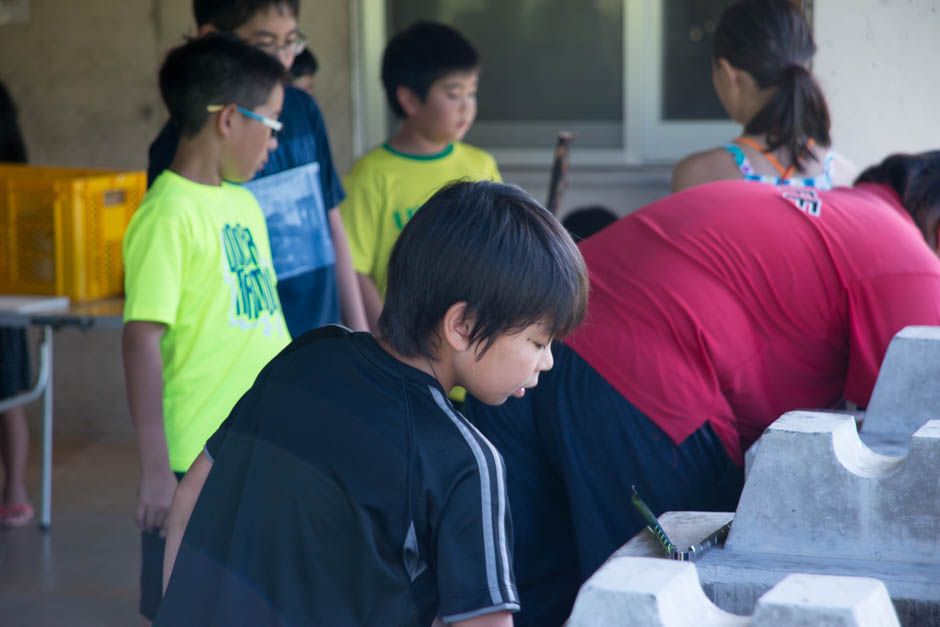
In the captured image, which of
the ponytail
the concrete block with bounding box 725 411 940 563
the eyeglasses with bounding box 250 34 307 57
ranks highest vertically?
the eyeglasses with bounding box 250 34 307 57

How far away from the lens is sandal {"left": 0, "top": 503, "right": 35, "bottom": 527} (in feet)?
13.6

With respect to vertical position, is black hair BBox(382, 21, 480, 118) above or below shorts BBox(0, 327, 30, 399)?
above

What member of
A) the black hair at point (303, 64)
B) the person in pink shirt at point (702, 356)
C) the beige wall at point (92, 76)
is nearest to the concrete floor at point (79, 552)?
the beige wall at point (92, 76)

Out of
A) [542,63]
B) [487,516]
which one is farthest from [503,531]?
[542,63]

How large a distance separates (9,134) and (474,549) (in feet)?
12.0

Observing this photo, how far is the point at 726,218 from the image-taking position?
196cm

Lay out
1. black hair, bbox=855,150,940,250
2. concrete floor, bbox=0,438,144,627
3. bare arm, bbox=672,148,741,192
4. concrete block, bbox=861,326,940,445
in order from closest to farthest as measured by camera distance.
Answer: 1. concrete block, bbox=861,326,940,445
2. black hair, bbox=855,150,940,250
3. bare arm, bbox=672,148,741,192
4. concrete floor, bbox=0,438,144,627

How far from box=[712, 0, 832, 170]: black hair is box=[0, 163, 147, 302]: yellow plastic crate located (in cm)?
228

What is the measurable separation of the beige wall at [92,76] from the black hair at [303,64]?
51 cm

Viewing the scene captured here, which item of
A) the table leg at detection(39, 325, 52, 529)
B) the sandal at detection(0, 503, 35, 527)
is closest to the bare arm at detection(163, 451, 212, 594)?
the table leg at detection(39, 325, 52, 529)

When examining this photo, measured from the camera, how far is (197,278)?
2217 mm

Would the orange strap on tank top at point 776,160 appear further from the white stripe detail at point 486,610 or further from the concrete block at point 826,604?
the concrete block at point 826,604

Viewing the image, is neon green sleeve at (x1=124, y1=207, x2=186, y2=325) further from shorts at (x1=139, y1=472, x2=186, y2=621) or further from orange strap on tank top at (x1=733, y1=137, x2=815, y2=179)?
orange strap on tank top at (x1=733, y1=137, x2=815, y2=179)

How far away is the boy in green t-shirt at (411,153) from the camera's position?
3270 mm
